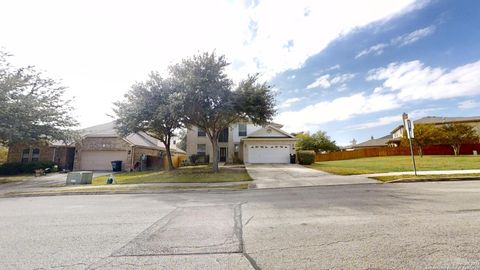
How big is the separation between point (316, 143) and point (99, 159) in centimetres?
3270

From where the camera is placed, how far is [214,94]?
15.3 m

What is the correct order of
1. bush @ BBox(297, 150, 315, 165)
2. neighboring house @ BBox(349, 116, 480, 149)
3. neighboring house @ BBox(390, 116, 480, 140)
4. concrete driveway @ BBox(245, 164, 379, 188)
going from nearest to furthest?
concrete driveway @ BBox(245, 164, 379, 188) → bush @ BBox(297, 150, 315, 165) → neighboring house @ BBox(390, 116, 480, 140) → neighboring house @ BBox(349, 116, 480, 149)

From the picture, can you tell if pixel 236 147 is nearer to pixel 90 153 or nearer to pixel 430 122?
pixel 90 153

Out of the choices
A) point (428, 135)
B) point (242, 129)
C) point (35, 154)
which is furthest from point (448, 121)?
point (35, 154)

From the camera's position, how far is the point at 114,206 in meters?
7.43

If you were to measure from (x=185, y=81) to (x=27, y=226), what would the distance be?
11.7m

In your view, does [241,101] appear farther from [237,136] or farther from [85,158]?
[85,158]

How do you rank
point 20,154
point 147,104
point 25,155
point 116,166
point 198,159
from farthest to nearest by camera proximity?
point 198,159 → point 25,155 → point 20,154 → point 116,166 → point 147,104

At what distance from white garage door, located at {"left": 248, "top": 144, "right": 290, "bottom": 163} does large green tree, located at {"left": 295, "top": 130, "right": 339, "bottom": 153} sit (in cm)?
1616

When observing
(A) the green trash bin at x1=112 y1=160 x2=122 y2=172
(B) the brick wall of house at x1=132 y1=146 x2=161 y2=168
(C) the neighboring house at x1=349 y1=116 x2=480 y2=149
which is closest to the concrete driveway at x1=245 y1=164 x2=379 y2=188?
(B) the brick wall of house at x1=132 y1=146 x2=161 y2=168

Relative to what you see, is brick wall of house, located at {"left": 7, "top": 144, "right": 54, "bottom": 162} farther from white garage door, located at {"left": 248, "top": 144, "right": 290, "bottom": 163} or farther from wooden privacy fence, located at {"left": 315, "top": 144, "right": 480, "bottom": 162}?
wooden privacy fence, located at {"left": 315, "top": 144, "right": 480, "bottom": 162}

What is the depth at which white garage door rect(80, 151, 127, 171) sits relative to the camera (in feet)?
78.9

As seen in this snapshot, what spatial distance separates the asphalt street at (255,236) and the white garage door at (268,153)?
17.8 m

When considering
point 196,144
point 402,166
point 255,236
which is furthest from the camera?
point 196,144
